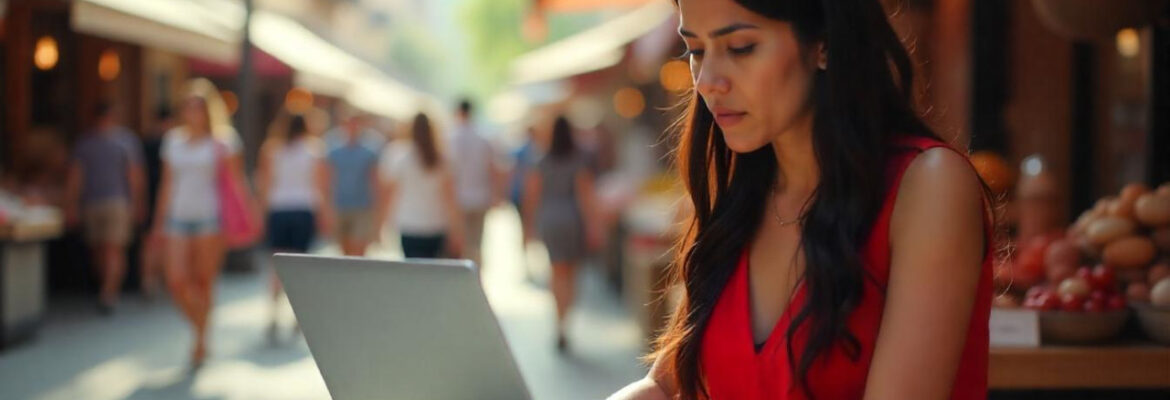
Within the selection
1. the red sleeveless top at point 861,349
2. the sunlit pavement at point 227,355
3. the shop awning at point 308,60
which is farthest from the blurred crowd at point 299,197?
the red sleeveless top at point 861,349

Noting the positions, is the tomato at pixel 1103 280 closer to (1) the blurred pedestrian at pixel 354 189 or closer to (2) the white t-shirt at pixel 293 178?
(1) the blurred pedestrian at pixel 354 189

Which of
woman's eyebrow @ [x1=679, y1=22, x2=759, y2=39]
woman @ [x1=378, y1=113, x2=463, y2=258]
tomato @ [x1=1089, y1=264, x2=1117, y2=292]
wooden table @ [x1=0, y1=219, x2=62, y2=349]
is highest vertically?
woman's eyebrow @ [x1=679, y1=22, x2=759, y2=39]

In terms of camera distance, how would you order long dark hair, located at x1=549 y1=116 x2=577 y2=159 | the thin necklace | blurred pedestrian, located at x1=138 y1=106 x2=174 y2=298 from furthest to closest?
blurred pedestrian, located at x1=138 y1=106 x2=174 y2=298
long dark hair, located at x1=549 y1=116 x2=577 y2=159
the thin necklace

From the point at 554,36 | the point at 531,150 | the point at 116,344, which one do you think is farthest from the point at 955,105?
the point at 554,36

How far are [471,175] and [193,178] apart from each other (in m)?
3.17

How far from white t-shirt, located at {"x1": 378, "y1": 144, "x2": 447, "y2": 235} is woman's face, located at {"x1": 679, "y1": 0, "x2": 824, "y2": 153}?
8.08 m

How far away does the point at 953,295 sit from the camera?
1917 millimetres

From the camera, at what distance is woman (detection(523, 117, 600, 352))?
409 inches

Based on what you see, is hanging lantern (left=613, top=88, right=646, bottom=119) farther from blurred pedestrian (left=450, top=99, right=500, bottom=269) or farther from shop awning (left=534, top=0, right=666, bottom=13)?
blurred pedestrian (left=450, top=99, right=500, bottom=269)

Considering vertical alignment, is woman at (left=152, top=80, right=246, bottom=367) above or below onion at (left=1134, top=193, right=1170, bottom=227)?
below

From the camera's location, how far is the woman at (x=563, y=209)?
10.4m

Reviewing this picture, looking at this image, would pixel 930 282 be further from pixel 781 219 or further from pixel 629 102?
pixel 629 102

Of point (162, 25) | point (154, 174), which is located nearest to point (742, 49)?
point (162, 25)

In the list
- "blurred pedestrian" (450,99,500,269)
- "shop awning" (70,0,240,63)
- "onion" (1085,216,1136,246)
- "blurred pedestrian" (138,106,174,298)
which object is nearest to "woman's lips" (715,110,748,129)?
"onion" (1085,216,1136,246)
